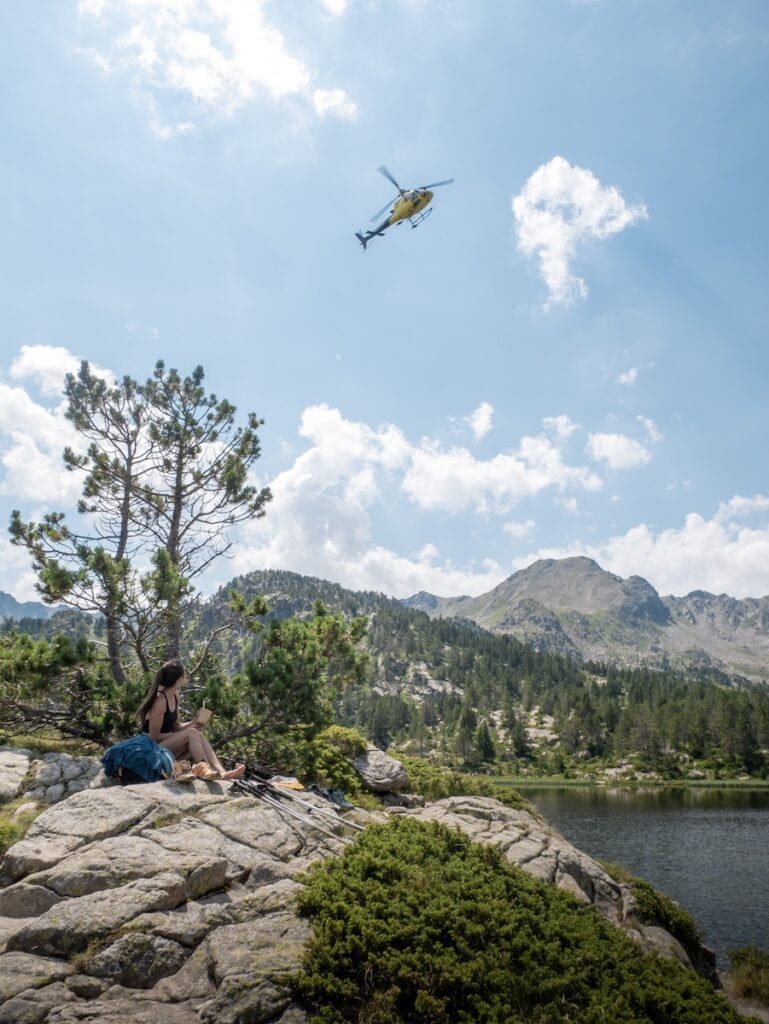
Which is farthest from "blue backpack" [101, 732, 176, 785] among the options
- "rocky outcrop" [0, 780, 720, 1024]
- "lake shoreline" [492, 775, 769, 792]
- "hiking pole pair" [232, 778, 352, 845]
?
"lake shoreline" [492, 775, 769, 792]

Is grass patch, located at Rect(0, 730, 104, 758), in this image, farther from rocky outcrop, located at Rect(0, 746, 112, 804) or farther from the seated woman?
the seated woman

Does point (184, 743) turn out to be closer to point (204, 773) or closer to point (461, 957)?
point (204, 773)

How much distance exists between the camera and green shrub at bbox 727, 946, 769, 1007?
18.0 metres

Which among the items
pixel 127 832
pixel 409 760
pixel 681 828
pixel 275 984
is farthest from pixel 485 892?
pixel 681 828

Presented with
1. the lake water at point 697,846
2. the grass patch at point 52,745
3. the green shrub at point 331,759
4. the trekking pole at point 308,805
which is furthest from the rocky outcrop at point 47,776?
the lake water at point 697,846

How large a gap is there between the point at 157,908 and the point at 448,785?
62.3 ft

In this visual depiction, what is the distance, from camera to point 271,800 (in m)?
12.9

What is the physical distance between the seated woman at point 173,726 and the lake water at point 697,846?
2162 centimetres

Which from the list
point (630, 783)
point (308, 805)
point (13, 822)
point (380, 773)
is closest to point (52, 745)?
point (13, 822)

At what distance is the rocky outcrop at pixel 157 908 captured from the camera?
661 cm

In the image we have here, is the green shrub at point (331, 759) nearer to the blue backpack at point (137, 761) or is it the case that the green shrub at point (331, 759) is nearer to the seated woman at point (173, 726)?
the seated woman at point (173, 726)

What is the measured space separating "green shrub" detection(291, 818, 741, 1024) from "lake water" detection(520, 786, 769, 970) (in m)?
18.8

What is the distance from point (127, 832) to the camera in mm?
10484

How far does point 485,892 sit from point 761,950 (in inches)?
877
